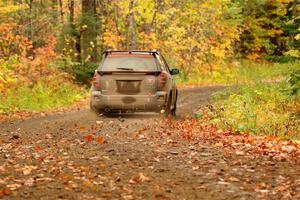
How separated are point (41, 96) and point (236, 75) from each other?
16196 mm

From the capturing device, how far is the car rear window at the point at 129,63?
15.2 m

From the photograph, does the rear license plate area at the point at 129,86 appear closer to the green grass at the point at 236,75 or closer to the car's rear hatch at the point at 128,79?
the car's rear hatch at the point at 128,79

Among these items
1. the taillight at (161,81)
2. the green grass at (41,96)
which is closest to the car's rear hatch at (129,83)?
the taillight at (161,81)

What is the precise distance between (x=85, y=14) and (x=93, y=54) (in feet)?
6.90

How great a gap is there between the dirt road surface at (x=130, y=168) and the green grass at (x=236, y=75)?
18551mm

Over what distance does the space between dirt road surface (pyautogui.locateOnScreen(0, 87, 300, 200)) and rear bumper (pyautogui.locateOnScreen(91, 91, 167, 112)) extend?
1737 millimetres

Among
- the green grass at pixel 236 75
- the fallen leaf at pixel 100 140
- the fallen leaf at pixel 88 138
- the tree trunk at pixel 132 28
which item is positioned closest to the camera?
the fallen leaf at pixel 100 140

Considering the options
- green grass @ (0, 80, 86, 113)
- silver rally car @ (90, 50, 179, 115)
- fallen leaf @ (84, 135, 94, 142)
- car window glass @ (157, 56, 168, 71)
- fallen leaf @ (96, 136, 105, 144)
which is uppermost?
car window glass @ (157, 56, 168, 71)

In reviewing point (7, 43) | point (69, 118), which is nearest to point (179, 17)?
point (7, 43)

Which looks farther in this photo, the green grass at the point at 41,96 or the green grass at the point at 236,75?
the green grass at the point at 236,75

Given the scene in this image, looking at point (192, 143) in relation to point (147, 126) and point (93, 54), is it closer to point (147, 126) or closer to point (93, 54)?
point (147, 126)

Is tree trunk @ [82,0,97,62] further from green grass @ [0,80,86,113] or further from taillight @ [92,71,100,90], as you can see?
taillight @ [92,71,100,90]

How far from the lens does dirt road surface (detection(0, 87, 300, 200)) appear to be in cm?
745

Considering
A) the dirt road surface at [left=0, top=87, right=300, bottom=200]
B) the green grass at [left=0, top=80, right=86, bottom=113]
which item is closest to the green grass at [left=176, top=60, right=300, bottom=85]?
the green grass at [left=0, top=80, right=86, bottom=113]
